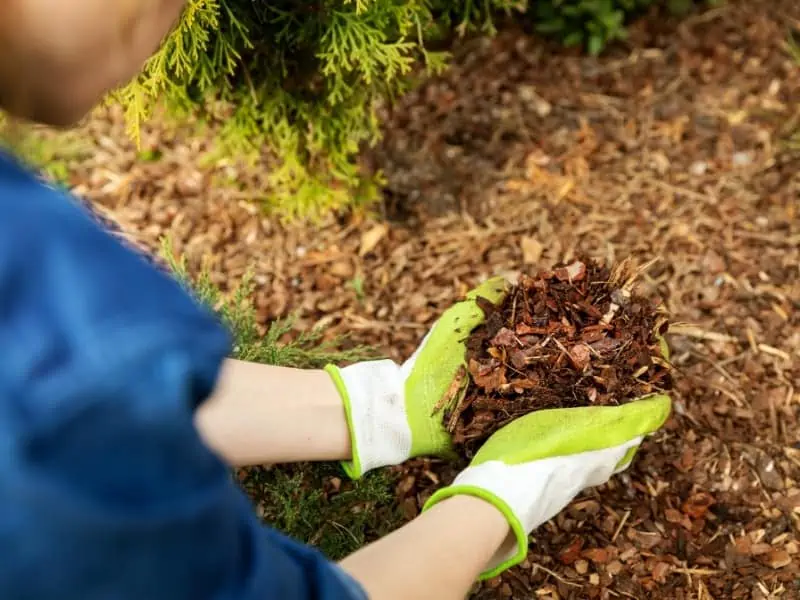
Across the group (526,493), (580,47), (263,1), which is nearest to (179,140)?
(263,1)

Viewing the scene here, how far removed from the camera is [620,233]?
258 centimetres

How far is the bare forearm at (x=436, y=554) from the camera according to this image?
1399 mm

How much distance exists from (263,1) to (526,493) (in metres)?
1.47

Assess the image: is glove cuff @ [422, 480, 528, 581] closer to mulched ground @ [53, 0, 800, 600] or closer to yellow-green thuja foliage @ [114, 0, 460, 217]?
mulched ground @ [53, 0, 800, 600]

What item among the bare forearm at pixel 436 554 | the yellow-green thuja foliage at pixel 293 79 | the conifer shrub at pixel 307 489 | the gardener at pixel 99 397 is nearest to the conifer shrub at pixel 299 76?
the yellow-green thuja foliage at pixel 293 79

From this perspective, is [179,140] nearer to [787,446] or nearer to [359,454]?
[359,454]

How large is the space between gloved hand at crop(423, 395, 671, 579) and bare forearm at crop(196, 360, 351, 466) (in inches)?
12.3

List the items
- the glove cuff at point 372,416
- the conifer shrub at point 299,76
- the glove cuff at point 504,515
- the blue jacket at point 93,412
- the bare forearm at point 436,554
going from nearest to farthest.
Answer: the blue jacket at point 93,412 → the bare forearm at point 436,554 → the glove cuff at point 504,515 → the glove cuff at point 372,416 → the conifer shrub at point 299,76

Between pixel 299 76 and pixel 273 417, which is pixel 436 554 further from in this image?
pixel 299 76

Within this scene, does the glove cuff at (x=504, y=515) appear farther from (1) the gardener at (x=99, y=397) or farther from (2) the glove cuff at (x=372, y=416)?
(1) the gardener at (x=99, y=397)

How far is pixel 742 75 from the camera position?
291cm

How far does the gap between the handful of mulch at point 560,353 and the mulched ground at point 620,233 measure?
1.05ft

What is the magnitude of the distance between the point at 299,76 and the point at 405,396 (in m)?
1.04

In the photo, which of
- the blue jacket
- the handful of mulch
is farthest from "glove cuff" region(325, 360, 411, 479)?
the blue jacket
